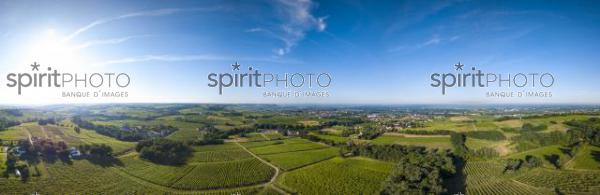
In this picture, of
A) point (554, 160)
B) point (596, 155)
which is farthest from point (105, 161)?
point (596, 155)

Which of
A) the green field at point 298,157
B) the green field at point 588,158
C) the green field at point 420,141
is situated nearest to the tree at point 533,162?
the green field at point 588,158

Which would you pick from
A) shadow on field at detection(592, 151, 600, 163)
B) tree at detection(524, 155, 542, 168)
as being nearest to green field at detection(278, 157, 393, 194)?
tree at detection(524, 155, 542, 168)

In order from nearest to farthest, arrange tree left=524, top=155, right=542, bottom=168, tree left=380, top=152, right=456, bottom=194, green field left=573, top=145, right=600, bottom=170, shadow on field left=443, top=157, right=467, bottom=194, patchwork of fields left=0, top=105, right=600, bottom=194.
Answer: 1. tree left=380, top=152, right=456, bottom=194
2. patchwork of fields left=0, top=105, right=600, bottom=194
3. shadow on field left=443, top=157, right=467, bottom=194
4. green field left=573, top=145, right=600, bottom=170
5. tree left=524, top=155, right=542, bottom=168

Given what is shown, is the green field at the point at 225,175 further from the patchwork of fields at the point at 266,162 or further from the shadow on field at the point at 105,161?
the shadow on field at the point at 105,161

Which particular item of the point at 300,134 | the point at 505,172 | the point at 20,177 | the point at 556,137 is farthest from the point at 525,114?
the point at 20,177

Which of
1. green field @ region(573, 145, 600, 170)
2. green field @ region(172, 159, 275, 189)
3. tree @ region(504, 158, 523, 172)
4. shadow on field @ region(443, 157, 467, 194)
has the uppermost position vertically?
green field @ region(573, 145, 600, 170)

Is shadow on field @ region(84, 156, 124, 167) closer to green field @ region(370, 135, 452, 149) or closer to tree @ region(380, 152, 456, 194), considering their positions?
tree @ region(380, 152, 456, 194)

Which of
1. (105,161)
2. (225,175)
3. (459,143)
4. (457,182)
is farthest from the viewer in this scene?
(459,143)

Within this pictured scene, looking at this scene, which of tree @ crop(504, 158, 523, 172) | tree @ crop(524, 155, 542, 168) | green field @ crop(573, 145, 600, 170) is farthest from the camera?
tree @ crop(524, 155, 542, 168)

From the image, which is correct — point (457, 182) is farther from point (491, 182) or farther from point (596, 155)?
point (596, 155)
